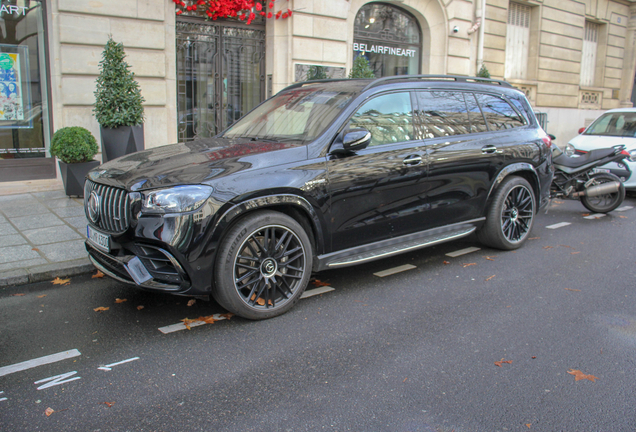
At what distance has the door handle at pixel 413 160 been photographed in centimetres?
492

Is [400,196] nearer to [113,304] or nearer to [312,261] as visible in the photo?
[312,261]

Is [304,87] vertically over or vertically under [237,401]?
over


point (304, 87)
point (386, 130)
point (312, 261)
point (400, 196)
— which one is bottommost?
point (312, 261)

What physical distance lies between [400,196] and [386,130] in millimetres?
630

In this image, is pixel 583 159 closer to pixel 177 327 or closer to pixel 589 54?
pixel 177 327

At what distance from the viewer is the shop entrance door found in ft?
37.3

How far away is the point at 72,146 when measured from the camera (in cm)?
828

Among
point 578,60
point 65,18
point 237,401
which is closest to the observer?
point 237,401

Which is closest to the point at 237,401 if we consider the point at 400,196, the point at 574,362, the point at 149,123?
the point at 574,362

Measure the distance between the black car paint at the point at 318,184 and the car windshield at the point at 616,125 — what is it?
20.1 feet

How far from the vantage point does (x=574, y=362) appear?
3490mm

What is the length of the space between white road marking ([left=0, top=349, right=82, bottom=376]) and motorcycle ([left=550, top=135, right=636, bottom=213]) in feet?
23.3

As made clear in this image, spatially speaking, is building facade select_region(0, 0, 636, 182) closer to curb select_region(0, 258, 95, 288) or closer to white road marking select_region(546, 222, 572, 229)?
curb select_region(0, 258, 95, 288)

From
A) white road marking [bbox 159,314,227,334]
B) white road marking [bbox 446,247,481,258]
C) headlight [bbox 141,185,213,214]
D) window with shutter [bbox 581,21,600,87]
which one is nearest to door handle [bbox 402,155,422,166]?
white road marking [bbox 446,247,481,258]
